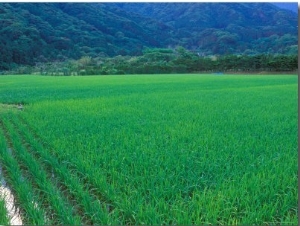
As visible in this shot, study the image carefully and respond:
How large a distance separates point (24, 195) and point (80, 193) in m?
0.48

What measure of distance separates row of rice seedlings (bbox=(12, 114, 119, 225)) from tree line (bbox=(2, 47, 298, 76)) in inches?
965

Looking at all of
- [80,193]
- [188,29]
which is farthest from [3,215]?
[188,29]

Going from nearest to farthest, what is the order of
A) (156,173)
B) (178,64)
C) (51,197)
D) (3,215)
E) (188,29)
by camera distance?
(3,215), (51,197), (156,173), (178,64), (188,29)

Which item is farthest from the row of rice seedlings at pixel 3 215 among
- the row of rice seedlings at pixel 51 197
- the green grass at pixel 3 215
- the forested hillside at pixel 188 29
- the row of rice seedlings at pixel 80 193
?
the forested hillside at pixel 188 29

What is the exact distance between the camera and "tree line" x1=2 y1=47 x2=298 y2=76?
28.6m

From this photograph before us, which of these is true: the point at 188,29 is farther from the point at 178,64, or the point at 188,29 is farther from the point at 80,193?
the point at 80,193

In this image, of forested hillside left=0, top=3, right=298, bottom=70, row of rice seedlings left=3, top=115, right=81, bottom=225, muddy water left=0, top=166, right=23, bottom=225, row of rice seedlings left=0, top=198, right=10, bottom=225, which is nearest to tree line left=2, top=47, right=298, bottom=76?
forested hillside left=0, top=3, right=298, bottom=70

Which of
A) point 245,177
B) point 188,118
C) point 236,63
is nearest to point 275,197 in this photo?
point 245,177

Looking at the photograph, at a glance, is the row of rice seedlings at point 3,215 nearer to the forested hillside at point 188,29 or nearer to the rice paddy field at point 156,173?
the rice paddy field at point 156,173

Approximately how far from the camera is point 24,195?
2643 millimetres

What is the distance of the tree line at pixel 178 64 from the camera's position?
28562 millimetres

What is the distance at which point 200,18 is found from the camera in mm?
37219

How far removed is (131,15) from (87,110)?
28.7 metres

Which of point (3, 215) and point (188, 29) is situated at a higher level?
point (188, 29)
